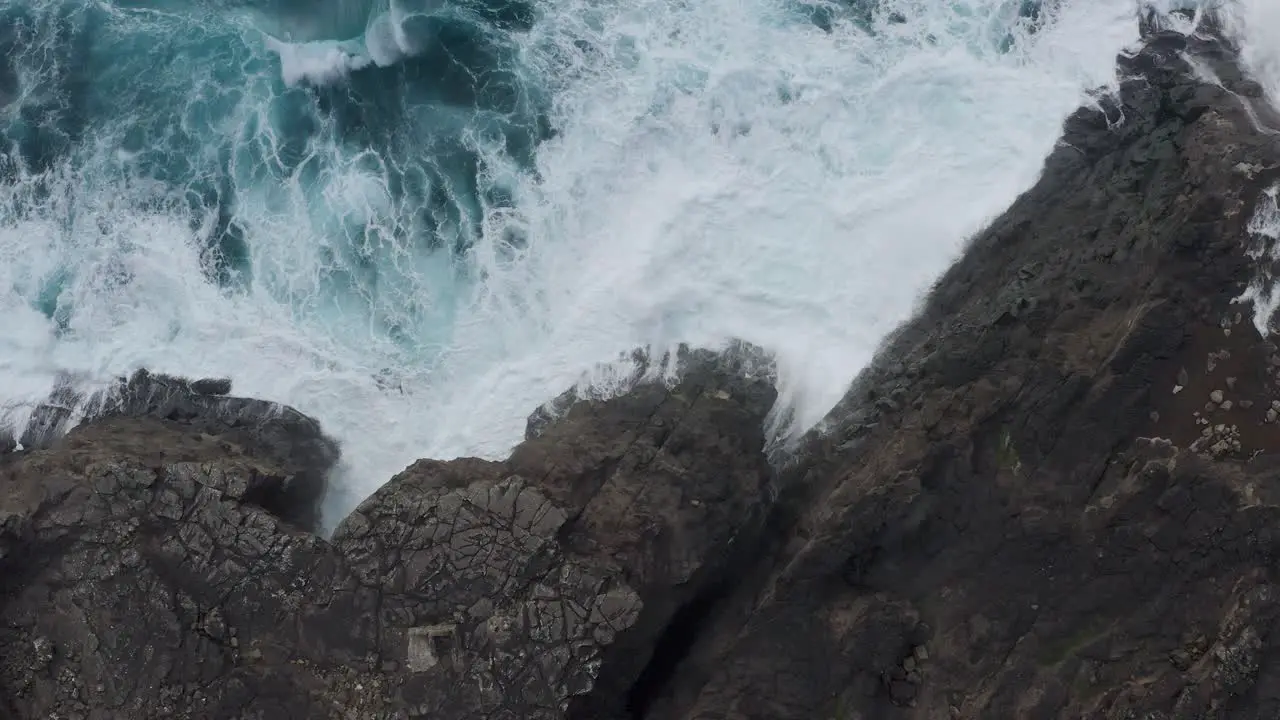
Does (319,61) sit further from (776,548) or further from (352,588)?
(776,548)

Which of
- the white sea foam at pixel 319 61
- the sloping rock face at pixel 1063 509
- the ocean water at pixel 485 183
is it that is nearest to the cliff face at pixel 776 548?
the sloping rock face at pixel 1063 509

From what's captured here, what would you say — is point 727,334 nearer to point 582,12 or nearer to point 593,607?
point 593,607

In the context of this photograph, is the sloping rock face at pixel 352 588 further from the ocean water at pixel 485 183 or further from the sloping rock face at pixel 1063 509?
the ocean water at pixel 485 183

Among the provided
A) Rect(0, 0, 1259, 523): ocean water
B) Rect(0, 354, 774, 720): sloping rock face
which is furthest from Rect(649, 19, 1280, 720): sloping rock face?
Rect(0, 0, 1259, 523): ocean water

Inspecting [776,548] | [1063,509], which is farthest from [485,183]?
[1063,509]

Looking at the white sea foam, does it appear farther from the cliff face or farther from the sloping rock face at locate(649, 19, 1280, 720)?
the sloping rock face at locate(649, 19, 1280, 720)

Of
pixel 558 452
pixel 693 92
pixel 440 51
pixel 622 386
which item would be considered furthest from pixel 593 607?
pixel 440 51

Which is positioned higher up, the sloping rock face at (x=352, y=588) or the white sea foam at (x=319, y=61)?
the white sea foam at (x=319, y=61)
